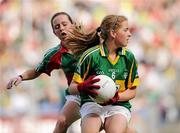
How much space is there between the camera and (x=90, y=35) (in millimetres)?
7645

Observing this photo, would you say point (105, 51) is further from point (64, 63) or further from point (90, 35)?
point (64, 63)

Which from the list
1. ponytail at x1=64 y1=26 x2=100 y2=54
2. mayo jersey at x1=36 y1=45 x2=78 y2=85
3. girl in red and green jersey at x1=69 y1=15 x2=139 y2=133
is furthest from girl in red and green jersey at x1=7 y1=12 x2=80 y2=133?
girl in red and green jersey at x1=69 y1=15 x2=139 y2=133

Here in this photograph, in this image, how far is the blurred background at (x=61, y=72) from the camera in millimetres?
12906

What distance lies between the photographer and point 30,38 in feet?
45.1

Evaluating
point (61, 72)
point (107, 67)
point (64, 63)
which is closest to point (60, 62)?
point (64, 63)

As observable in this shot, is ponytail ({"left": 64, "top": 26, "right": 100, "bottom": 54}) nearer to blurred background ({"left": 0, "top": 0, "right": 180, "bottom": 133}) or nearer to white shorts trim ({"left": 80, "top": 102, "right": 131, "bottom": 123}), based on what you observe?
white shorts trim ({"left": 80, "top": 102, "right": 131, "bottom": 123})

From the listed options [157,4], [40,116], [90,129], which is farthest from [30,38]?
[90,129]

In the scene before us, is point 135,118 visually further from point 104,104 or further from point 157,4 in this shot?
point 104,104

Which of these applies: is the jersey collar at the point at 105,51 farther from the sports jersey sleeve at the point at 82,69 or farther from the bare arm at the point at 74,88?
the bare arm at the point at 74,88

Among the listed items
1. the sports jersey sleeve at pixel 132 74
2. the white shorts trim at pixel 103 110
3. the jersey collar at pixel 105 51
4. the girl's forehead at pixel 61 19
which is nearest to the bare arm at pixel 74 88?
the white shorts trim at pixel 103 110

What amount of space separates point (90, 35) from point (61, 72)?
5862 mm

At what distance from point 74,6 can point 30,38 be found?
3.55ft

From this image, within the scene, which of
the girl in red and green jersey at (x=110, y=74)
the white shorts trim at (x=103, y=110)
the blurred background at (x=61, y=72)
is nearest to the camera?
the girl in red and green jersey at (x=110, y=74)

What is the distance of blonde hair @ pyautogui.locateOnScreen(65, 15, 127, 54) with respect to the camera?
729 cm
